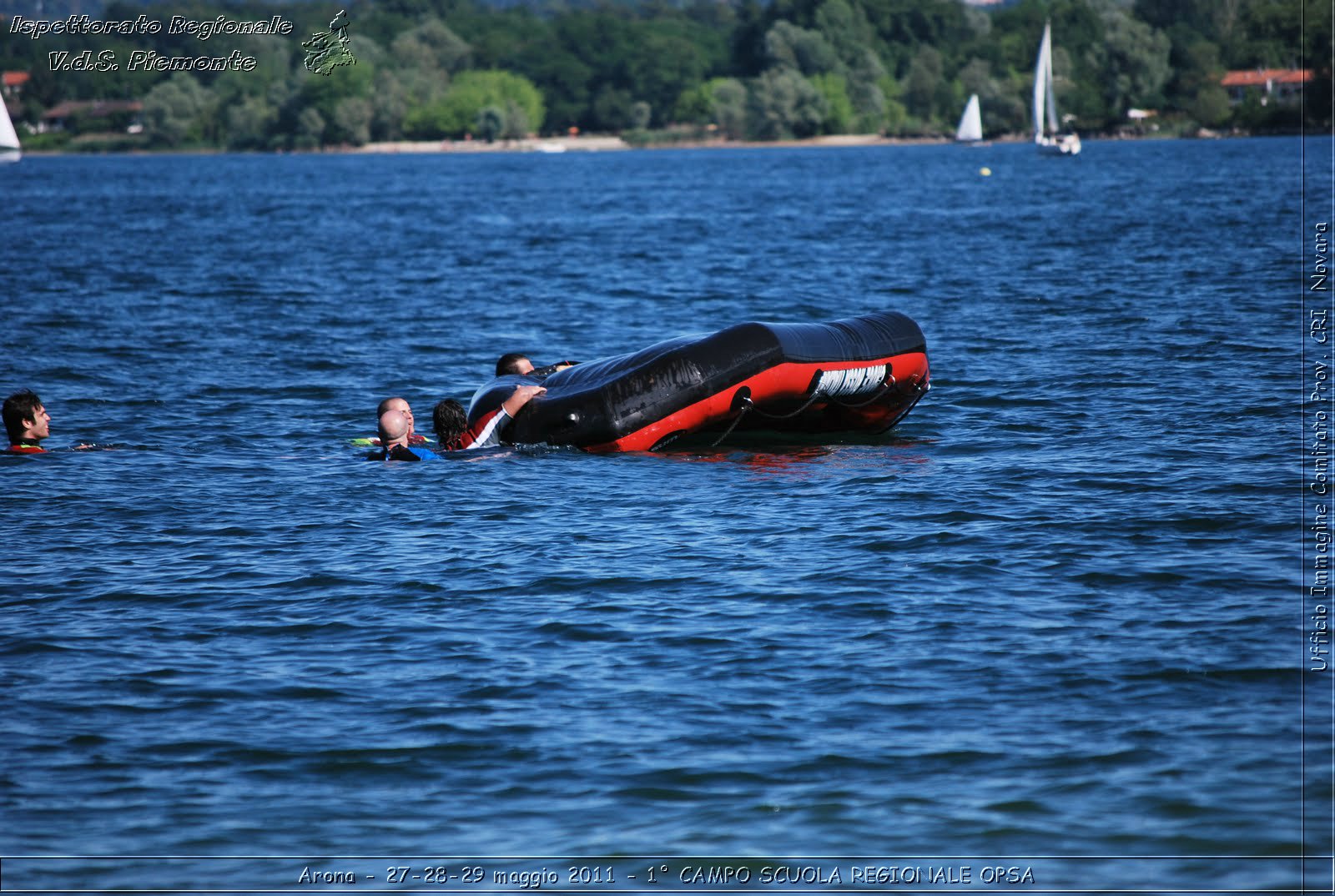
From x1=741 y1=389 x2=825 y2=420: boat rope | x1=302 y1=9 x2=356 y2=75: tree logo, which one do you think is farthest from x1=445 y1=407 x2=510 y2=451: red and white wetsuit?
x1=302 y1=9 x2=356 y2=75: tree logo

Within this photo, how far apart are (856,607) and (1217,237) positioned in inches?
1055

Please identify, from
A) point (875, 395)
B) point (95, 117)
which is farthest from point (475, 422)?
point (95, 117)

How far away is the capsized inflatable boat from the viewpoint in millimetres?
11266

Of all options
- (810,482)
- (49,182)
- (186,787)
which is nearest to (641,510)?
(810,482)

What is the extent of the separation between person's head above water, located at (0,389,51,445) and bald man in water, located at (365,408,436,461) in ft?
9.38

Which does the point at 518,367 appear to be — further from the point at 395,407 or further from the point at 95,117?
the point at 95,117

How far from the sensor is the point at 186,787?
5965mm

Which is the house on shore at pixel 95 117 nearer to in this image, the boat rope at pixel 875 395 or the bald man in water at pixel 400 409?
the bald man in water at pixel 400 409

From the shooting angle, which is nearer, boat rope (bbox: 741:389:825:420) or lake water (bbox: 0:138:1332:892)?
lake water (bbox: 0:138:1332:892)

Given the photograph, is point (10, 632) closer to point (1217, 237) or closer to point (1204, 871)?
point (1204, 871)

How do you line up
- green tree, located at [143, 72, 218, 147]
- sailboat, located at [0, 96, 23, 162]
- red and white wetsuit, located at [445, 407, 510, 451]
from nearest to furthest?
red and white wetsuit, located at [445, 407, 510, 451] < sailboat, located at [0, 96, 23, 162] < green tree, located at [143, 72, 218, 147]

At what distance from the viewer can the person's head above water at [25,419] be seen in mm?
11867

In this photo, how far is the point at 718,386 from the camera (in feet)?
36.9

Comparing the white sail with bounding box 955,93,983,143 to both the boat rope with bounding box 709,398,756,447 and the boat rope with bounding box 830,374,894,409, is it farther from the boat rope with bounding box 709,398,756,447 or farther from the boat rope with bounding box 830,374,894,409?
the boat rope with bounding box 709,398,756,447
